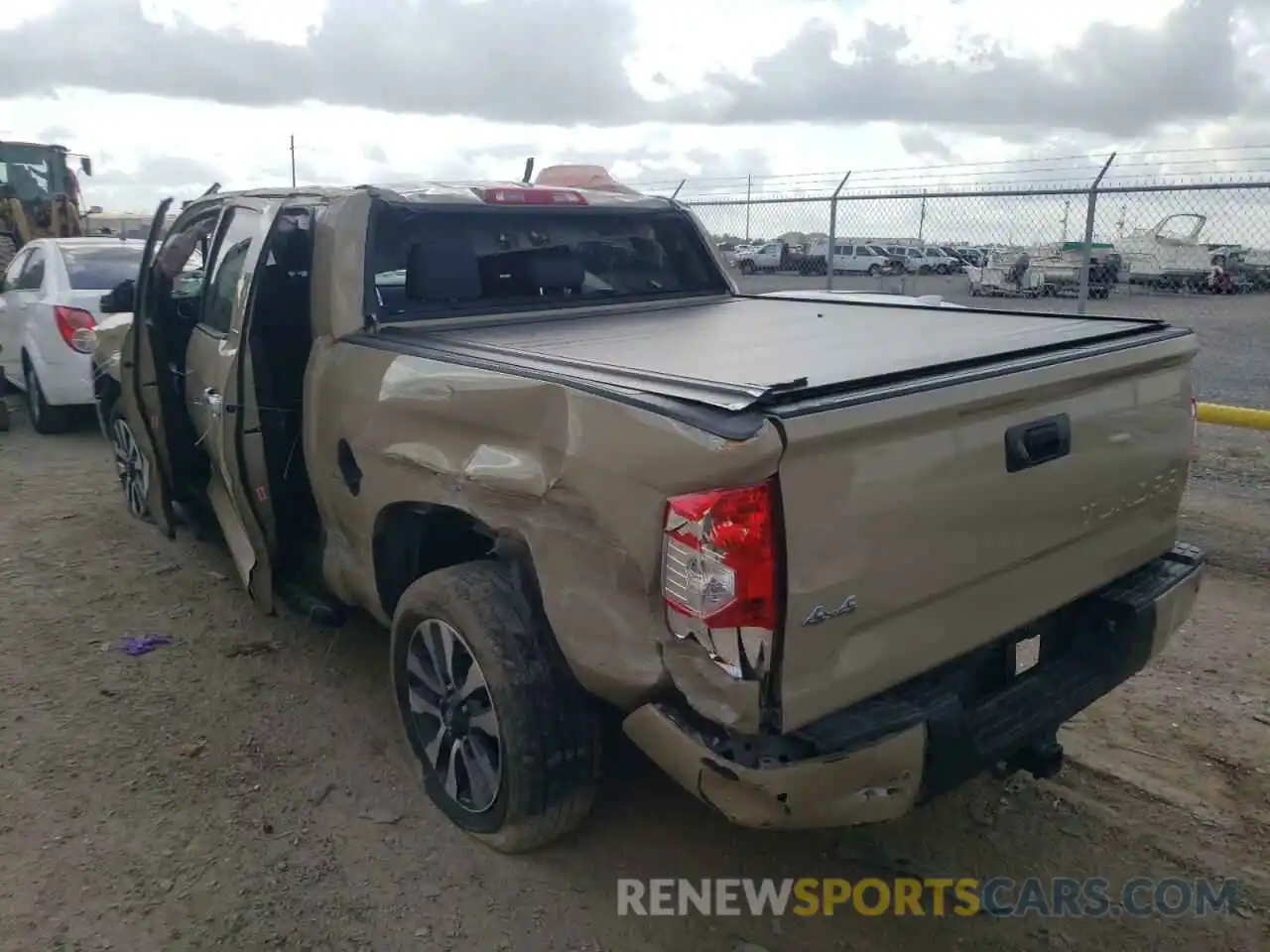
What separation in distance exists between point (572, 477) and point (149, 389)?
3169 mm

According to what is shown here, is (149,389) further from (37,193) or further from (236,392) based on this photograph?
(37,193)

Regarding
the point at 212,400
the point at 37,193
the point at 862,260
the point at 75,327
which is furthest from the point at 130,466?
the point at 862,260

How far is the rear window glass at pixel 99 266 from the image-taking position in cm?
820

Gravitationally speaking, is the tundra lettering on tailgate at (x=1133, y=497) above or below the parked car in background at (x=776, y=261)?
below

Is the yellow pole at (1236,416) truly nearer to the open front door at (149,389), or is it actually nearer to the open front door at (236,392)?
the open front door at (236,392)

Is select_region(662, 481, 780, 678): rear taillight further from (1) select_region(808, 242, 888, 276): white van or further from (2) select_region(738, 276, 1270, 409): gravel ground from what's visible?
(1) select_region(808, 242, 888, 276): white van

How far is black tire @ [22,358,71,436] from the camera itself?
8.43 m

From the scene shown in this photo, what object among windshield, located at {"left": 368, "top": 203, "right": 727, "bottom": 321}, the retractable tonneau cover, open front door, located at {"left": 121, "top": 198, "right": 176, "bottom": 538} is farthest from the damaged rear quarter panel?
open front door, located at {"left": 121, "top": 198, "right": 176, "bottom": 538}

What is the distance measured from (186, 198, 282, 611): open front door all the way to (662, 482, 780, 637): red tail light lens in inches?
88.0

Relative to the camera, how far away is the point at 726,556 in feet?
7.22

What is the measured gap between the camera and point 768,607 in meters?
2.22

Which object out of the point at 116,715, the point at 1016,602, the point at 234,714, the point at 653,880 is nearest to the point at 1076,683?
the point at 1016,602

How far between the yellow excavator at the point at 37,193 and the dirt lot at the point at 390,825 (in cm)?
1310

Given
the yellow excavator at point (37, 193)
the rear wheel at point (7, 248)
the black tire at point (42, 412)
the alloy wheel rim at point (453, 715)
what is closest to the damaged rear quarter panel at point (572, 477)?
the alloy wheel rim at point (453, 715)
